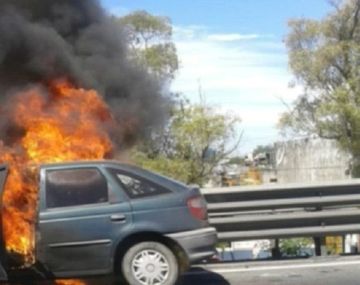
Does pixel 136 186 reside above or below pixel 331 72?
below

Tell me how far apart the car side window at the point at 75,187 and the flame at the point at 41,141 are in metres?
0.21

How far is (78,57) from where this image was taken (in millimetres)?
16797

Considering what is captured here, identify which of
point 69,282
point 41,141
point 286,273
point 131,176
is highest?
point 41,141

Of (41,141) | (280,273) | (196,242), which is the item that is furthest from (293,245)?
(196,242)

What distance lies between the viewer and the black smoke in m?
16.0

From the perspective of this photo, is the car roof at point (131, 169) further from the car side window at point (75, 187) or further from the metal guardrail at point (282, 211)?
the metal guardrail at point (282, 211)

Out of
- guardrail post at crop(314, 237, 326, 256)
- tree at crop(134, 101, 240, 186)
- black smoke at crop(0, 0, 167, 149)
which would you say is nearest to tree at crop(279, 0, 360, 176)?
tree at crop(134, 101, 240, 186)

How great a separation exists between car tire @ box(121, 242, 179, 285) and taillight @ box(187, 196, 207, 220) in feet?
1.62

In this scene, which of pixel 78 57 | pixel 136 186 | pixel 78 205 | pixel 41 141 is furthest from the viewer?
pixel 78 57

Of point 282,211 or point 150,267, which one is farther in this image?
point 282,211

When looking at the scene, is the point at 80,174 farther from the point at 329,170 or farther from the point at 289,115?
the point at 329,170

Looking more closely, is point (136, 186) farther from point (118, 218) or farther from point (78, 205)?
point (78, 205)

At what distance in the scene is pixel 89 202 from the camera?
8.66m

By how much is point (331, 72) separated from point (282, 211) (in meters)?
30.9
